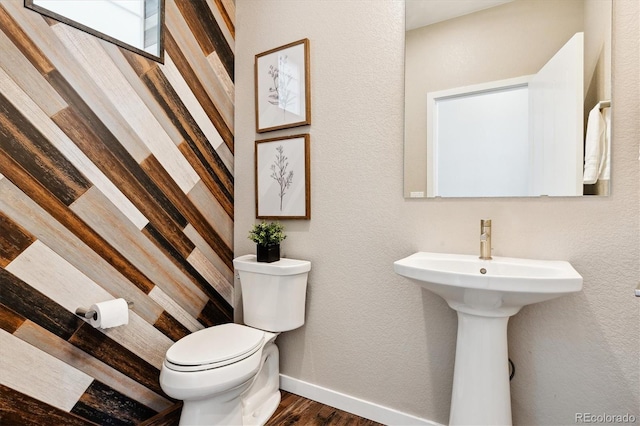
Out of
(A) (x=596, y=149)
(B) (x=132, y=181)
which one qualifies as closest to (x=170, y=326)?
(B) (x=132, y=181)

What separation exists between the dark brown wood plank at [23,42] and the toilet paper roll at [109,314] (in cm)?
98

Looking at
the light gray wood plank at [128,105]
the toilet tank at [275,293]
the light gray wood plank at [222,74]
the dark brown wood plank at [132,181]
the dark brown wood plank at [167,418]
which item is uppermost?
the light gray wood plank at [222,74]

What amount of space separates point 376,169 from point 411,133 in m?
0.24

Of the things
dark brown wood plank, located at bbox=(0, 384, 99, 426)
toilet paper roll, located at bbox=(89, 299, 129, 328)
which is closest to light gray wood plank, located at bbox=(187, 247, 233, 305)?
toilet paper roll, located at bbox=(89, 299, 129, 328)

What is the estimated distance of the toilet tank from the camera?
175 centimetres

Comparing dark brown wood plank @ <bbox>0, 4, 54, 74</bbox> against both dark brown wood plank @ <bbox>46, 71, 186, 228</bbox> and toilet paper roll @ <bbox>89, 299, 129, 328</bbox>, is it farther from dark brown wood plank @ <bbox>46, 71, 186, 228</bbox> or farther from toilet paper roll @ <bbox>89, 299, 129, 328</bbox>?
toilet paper roll @ <bbox>89, 299, 129, 328</bbox>

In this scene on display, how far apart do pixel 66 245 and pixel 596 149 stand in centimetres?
214

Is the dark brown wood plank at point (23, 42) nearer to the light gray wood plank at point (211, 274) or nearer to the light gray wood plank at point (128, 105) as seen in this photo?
the light gray wood plank at point (128, 105)

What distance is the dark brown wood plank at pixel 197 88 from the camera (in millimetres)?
1821

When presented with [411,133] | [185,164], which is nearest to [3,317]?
[185,164]

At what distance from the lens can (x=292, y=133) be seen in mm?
1954

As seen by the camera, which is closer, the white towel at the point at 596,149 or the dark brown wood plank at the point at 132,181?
the white towel at the point at 596,149

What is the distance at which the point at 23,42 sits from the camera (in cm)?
130

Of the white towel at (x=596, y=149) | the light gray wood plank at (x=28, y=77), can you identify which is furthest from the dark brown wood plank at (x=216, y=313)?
the white towel at (x=596, y=149)
